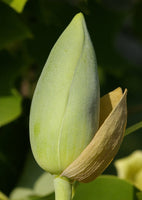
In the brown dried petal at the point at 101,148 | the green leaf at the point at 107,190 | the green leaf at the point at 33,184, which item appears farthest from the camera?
the green leaf at the point at 33,184

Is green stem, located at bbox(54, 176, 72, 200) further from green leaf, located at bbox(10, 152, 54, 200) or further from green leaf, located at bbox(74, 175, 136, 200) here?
green leaf, located at bbox(10, 152, 54, 200)

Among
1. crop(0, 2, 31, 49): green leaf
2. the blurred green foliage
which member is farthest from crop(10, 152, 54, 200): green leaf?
crop(0, 2, 31, 49): green leaf

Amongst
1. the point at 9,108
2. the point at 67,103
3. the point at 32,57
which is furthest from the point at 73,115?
the point at 32,57

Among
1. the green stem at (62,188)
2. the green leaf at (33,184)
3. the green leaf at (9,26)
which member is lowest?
the green leaf at (33,184)

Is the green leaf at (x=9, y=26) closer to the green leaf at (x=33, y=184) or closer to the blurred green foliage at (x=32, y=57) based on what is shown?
the blurred green foliage at (x=32, y=57)

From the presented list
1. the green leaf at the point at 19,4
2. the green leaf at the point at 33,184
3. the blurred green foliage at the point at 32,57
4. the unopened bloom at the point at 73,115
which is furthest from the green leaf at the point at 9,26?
the unopened bloom at the point at 73,115

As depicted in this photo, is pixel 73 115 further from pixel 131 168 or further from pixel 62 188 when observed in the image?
pixel 131 168

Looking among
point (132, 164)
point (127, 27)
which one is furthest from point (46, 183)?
point (127, 27)
